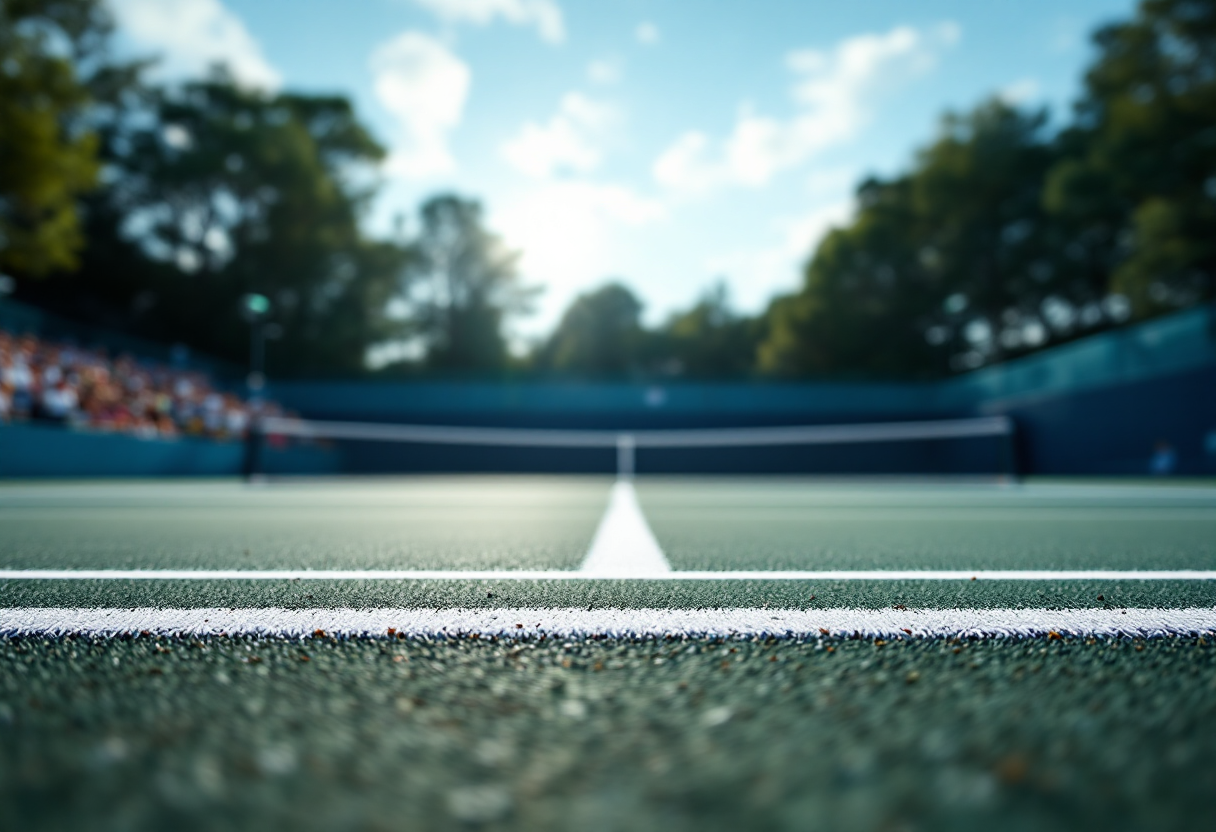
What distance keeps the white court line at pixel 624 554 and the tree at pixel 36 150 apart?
22250 mm

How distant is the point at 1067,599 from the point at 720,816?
1281mm

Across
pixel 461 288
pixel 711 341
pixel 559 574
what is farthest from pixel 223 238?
pixel 559 574

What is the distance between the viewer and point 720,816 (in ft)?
1.84

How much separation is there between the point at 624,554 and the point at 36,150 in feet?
75.5

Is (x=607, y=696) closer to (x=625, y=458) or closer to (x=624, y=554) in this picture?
(x=624, y=554)

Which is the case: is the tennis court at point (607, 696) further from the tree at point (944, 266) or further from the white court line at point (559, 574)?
the tree at point (944, 266)

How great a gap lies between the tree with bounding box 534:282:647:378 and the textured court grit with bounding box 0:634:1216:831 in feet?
170

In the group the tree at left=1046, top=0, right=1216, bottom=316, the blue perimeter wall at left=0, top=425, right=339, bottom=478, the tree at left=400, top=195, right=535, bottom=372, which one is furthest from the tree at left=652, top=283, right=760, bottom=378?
the blue perimeter wall at left=0, top=425, right=339, bottom=478

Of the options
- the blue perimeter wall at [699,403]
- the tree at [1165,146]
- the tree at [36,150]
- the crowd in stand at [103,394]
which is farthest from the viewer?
the tree at [1165,146]

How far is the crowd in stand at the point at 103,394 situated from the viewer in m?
11.7

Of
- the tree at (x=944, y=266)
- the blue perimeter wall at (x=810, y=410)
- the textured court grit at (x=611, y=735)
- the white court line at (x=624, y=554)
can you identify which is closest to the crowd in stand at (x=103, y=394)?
the blue perimeter wall at (x=810, y=410)

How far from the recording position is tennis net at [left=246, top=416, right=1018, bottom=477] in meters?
21.6

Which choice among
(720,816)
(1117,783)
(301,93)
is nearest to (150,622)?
(720,816)

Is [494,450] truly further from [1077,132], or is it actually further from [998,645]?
[1077,132]
